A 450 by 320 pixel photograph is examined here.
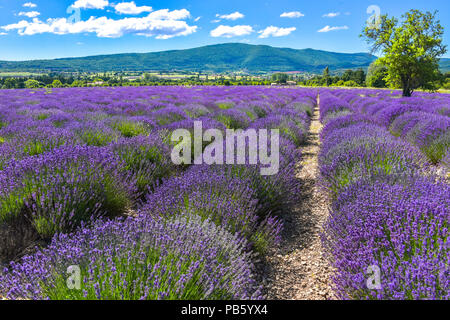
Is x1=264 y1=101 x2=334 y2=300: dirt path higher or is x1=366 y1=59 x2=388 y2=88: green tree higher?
x1=366 y1=59 x2=388 y2=88: green tree

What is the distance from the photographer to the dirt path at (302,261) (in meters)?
1.99

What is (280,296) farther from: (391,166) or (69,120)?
(69,120)

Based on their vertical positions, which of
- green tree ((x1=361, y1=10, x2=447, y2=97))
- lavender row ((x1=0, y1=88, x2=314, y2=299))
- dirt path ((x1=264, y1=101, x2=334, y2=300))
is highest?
green tree ((x1=361, y1=10, x2=447, y2=97))

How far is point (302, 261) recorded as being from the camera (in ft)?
7.77

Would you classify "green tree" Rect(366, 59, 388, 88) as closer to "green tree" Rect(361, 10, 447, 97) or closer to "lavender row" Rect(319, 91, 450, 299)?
"green tree" Rect(361, 10, 447, 97)

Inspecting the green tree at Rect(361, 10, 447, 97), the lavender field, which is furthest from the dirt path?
the green tree at Rect(361, 10, 447, 97)

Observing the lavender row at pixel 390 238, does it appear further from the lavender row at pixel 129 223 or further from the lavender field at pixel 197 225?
the lavender row at pixel 129 223

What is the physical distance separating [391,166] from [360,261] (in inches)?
71.9

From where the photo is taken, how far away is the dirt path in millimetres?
1990

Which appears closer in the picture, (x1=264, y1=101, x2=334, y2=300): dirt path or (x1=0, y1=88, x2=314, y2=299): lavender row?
(x1=0, y1=88, x2=314, y2=299): lavender row

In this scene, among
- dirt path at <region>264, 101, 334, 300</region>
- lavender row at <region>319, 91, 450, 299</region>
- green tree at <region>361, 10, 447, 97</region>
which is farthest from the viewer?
green tree at <region>361, 10, 447, 97</region>

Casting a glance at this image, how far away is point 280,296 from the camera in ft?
6.39

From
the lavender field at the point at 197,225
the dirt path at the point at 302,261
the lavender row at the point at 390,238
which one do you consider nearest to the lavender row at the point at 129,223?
the lavender field at the point at 197,225
